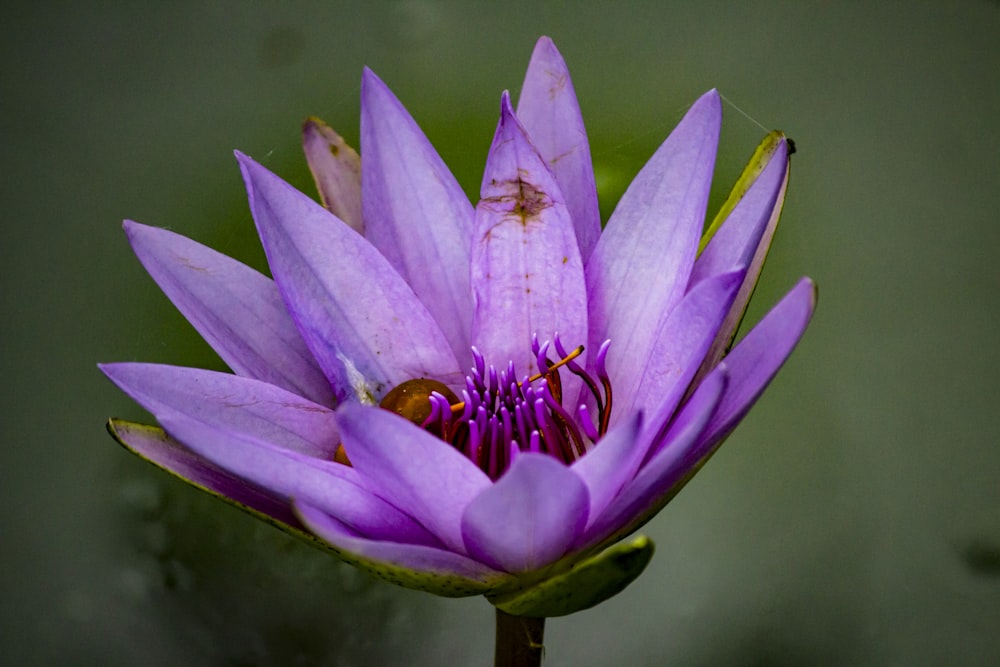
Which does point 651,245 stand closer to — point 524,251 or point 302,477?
point 524,251

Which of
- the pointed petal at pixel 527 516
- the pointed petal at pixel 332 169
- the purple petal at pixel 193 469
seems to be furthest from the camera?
the pointed petal at pixel 332 169

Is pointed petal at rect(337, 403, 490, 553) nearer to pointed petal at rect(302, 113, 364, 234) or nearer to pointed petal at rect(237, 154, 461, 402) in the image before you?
pointed petal at rect(237, 154, 461, 402)

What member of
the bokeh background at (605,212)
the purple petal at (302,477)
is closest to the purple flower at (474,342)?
the purple petal at (302,477)

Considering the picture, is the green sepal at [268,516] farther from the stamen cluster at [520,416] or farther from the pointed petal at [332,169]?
the pointed petal at [332,169]

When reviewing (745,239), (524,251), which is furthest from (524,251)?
(745,239)

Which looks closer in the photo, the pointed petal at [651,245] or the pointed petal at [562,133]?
the pointed petal at [651,245]
